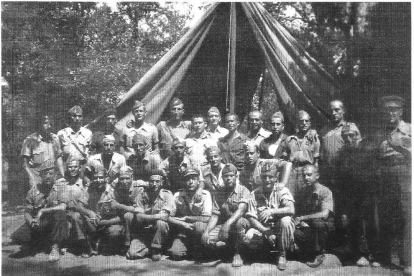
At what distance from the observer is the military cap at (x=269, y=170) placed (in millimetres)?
3620

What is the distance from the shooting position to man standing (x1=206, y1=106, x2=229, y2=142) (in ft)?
13.1

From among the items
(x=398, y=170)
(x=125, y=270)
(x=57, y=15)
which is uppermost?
(x=57, y=15)

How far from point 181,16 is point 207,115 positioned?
85 cm

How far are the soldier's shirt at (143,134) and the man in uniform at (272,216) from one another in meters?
0.94

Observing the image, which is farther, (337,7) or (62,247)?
(337,7)

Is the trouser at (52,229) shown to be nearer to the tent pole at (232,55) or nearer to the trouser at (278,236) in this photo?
the trouser at (278,236)

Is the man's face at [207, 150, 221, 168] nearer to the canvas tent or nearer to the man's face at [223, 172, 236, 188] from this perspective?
the man's face at [223, 172, 236, 188]

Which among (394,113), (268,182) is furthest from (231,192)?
(394,113)

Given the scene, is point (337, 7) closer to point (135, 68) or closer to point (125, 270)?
point (135, 68)

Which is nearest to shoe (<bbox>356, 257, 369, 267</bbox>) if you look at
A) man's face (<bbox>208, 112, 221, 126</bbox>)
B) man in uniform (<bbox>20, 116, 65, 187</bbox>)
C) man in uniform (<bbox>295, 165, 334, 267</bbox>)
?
man in uniform (<bbox>295, 165, 334, 267</bbox>)

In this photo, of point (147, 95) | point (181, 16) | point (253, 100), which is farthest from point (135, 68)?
point (253, 100)

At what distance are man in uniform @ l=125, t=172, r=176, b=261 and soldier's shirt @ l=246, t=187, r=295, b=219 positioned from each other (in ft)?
1.89

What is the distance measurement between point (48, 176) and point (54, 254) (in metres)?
0.61

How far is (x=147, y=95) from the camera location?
4125mm
